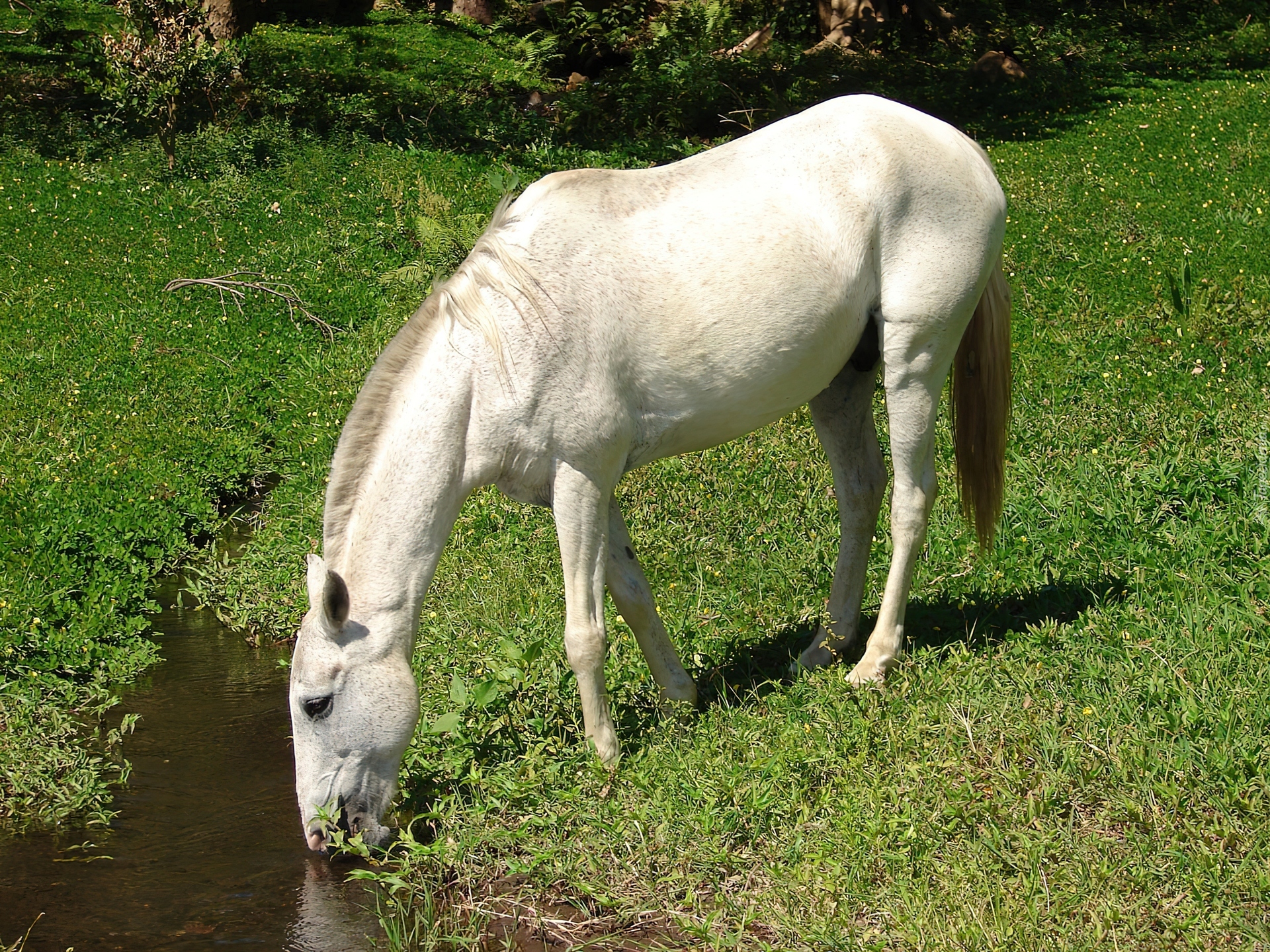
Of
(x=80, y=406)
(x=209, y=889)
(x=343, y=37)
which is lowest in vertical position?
(x=343, y=37)

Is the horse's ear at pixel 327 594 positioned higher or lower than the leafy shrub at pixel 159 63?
higher

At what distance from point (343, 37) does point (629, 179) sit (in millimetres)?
18115

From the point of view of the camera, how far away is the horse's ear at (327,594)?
3918 millimetres

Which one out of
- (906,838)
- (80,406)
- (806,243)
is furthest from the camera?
(80,406)

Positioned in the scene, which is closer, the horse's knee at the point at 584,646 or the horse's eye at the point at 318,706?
the horse's eye at the point at 318,706

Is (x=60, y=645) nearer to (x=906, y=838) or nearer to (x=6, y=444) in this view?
(x=6, y=444)

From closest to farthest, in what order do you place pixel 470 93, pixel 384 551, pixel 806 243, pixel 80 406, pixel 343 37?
1. pixel 384 551
2. pixel 806 243
3. pixel 80 406
4. pixel 470 93
5. pixel 343 37

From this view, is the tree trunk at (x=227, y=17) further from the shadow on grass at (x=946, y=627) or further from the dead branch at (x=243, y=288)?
the shadow on grass at (x=946, y=627)

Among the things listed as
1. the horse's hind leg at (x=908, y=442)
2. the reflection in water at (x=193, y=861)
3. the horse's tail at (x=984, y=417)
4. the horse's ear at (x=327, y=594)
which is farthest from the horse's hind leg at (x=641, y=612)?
the horse's tail at (x=984, y=417)

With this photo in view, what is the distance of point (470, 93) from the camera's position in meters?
18.2

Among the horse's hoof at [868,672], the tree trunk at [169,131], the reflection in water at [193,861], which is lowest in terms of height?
the tree trunk at [169,131]

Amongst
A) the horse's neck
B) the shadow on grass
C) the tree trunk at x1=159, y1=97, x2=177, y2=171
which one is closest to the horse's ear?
the horse's neck

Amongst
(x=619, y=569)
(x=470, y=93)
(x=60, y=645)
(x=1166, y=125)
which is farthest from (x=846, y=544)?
(x=470, y=93)

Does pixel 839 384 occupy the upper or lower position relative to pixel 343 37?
upper
